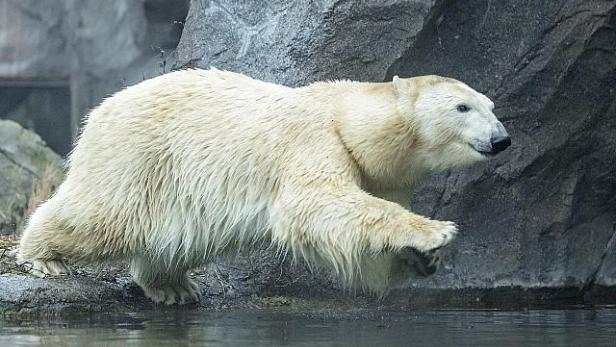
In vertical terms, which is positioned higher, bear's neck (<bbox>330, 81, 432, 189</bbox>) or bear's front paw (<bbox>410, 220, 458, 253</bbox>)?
bear's neck (<bbox>330, 81, 432, 189</bbox>)

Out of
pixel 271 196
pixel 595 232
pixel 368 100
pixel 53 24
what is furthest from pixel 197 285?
pixel 53 24

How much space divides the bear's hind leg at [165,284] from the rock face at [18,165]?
3.42 meters

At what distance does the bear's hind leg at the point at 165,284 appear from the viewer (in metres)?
7.54

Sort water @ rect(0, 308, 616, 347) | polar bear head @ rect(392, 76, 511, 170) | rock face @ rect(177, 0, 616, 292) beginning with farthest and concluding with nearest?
rock face @ rect(177, 0, 616, 292) < polar bear head @ rect(392, 76, 511, 170) < water @ rect(0, 308, 616, 347)

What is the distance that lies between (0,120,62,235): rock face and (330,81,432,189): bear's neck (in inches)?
192

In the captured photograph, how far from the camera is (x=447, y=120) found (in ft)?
21.7

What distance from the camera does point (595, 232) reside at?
834cm

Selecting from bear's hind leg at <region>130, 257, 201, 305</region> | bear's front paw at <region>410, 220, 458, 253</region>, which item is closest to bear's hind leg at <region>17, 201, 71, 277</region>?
bear's hind leg at <region>130, 257, 201, 305</region>

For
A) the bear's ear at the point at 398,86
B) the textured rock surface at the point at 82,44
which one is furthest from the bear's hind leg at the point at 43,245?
the textured rock surface at the point at 82,44

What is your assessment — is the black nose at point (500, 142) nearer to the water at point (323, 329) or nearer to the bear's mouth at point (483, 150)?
the bear's mouth at point (483, 150)

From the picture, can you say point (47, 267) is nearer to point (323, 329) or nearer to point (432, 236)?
point (323, 329)

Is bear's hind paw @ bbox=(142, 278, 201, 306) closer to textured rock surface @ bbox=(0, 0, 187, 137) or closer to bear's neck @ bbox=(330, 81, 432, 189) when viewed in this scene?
bear's neck @ bbox=(330, 81, 432, 189)

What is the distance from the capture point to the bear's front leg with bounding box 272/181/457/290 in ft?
20.1

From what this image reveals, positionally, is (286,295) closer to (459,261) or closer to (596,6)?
(459,261)
